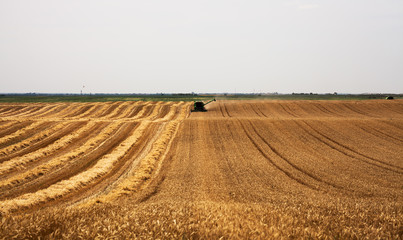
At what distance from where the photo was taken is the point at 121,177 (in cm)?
1506

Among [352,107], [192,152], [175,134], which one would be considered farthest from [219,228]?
[352,107]

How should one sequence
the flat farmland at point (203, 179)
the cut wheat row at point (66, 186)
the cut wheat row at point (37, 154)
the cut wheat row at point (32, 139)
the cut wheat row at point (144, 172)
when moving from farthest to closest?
the cut wheat row at point (32, 139), the cut wheat row at point (37, 154), the cut wheat row at point (144, 172), the cut wheat row at point (66, 186), the flat farmland at point (203, 179)

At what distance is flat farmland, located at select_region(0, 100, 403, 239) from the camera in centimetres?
505

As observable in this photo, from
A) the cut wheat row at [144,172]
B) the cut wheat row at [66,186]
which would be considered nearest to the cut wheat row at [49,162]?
the cut wheat row at [66,186]

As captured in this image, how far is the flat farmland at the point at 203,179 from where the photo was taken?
5055 millimetres

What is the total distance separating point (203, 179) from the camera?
14.9 meters

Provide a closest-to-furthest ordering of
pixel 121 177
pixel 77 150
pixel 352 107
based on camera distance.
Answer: pixel 121 177 → pixel 77 150 → pixel 352 107

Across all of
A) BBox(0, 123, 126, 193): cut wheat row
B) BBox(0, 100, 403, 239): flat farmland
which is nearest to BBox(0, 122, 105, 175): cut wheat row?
BBox(0, 123, 126, 193): cut wheat row

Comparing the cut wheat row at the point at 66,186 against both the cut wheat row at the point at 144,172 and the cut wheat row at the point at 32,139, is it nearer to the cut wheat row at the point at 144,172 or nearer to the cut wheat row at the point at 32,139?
the cut wheat row at the point at 144,172

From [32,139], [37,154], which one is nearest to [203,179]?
[37,154]

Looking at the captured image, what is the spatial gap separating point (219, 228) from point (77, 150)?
18848 mm

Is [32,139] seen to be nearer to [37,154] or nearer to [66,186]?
[37,154]

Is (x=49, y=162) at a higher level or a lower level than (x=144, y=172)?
higher

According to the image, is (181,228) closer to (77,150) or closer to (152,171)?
(152,171)
